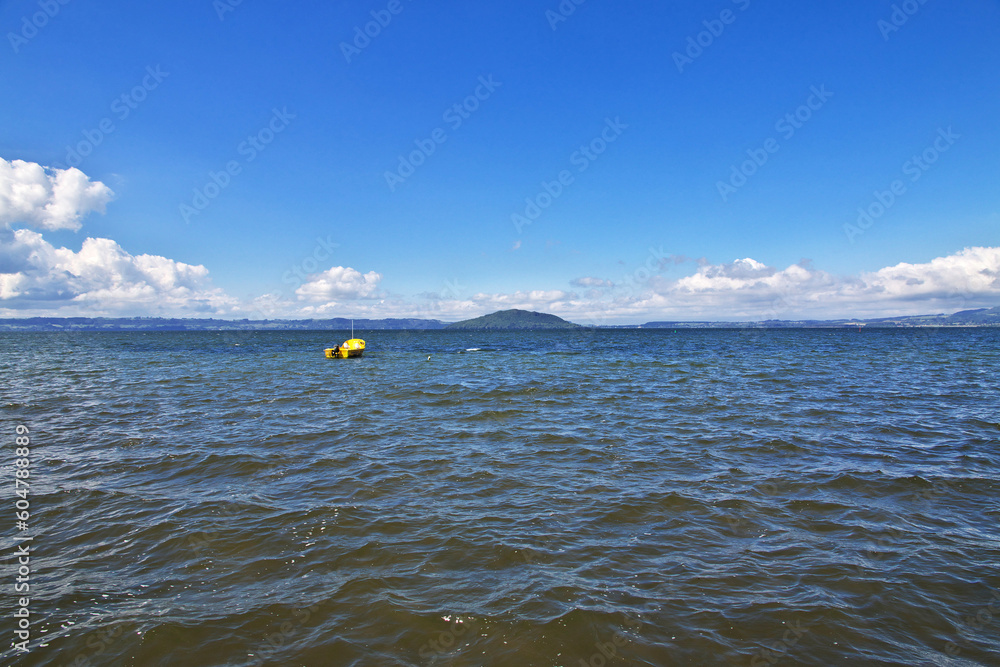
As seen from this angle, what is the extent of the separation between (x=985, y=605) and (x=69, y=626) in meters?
12.0

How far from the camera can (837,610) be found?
5914 mm

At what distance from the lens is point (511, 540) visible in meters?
7.81

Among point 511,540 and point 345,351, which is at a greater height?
point 345,351

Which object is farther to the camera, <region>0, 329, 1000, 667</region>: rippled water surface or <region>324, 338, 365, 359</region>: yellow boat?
<region>324, 338, 365, 359</region>: yellow boat

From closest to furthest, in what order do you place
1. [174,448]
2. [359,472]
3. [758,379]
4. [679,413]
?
Result: [359,472]
[174,448]
[679,413]
[758,379]

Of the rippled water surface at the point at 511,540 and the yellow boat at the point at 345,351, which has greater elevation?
the yellow boat at the point at 345,351

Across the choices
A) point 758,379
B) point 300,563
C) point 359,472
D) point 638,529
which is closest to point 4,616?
point 300,563

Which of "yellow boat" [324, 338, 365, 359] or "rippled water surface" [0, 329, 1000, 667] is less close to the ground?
"yellow boat" [324, 338, 365, 359]

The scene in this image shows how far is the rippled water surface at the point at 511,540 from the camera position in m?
5.38

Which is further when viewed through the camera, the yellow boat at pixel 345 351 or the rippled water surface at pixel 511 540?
the yellow boat at pixel 345 351

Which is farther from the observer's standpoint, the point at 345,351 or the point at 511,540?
the point at 345,351

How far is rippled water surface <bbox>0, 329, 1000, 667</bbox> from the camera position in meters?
5.38

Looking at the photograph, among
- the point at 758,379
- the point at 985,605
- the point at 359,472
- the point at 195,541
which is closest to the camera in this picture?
the point at 985,605

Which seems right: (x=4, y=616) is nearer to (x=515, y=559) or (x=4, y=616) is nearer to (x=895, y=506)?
(x=515, y=559)
